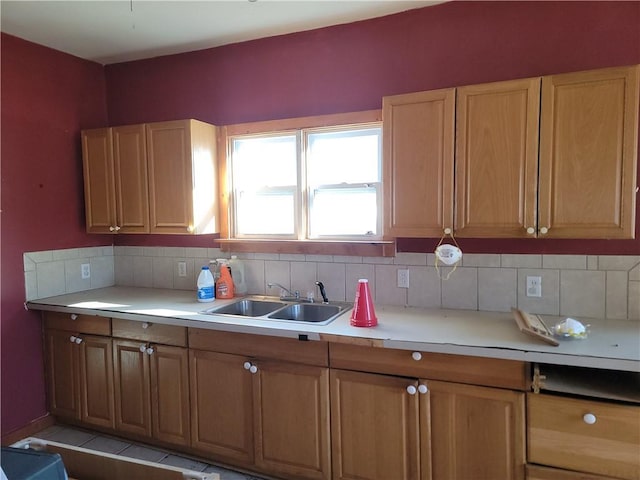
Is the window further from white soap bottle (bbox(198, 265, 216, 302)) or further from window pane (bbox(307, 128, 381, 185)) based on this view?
white soap bottle (bbox(198, 265, 216, 302))

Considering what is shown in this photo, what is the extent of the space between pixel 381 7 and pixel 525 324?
1866mm

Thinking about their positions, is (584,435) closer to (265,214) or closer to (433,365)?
(433,365)

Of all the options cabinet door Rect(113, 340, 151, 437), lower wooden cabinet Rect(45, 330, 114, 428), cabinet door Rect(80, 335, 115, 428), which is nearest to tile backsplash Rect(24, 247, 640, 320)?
lower wooden cabinet Rect(45, 330, 114, 428)

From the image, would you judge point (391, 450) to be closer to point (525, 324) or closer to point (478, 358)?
point (478, 358)

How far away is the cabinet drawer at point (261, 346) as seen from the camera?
207 centimetres

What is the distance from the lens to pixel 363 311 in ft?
6.91

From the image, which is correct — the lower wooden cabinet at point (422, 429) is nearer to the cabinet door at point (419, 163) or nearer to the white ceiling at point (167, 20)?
the cabinet door at point (419, 163)

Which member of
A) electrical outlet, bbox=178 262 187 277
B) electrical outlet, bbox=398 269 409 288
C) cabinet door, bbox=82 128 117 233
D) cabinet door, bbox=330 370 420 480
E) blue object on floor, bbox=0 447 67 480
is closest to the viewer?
blue object on floor, bbox=0 447 67 480

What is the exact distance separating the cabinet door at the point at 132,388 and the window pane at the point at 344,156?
152cm

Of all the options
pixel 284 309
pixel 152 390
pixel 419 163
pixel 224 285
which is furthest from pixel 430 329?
pixel 152 390

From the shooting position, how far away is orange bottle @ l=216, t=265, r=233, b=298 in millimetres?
2787

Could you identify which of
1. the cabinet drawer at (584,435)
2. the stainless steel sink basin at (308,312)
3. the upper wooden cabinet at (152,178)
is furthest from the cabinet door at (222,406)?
the cabinet drawer at (584,435)

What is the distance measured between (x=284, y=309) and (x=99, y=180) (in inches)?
65.3

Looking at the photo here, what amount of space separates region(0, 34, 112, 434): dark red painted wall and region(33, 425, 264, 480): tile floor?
0.22 meters
